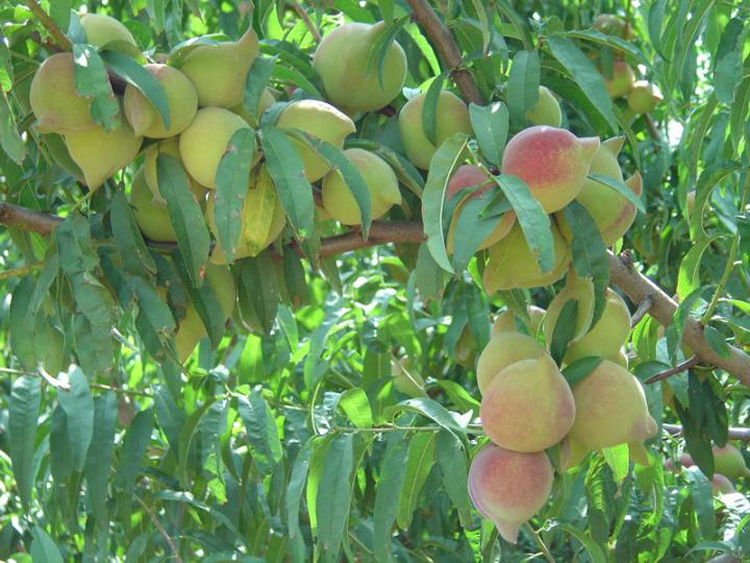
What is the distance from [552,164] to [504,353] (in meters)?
0.23

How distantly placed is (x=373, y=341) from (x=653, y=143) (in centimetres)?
89

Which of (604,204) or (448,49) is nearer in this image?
(604,204)

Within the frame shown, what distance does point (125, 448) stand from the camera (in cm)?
143

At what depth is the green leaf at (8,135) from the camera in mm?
1062

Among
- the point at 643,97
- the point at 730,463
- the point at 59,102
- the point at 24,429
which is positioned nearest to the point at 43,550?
the point at 24,429

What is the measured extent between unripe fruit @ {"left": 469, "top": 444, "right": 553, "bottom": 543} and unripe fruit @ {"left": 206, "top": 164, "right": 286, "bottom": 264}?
0.31 m

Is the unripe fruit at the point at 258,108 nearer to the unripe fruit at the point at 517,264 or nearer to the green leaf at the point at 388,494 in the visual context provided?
the unripe fruit at the point at 517,264

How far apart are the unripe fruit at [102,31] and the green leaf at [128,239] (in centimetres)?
15

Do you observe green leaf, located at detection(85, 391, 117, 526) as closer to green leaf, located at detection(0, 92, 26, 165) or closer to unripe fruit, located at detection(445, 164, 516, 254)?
green leaf, located at detection(0, 92, 26, 165)

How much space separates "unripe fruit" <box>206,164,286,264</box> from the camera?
107cm

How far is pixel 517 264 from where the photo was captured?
1.04 m

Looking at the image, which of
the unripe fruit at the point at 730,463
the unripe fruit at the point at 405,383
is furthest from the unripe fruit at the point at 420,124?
the unripe fruit at the point at 730,463

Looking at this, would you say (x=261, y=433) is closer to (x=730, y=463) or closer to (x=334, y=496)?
(x=334, y=496)

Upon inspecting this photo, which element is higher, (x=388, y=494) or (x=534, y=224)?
(x=534, y=224)
